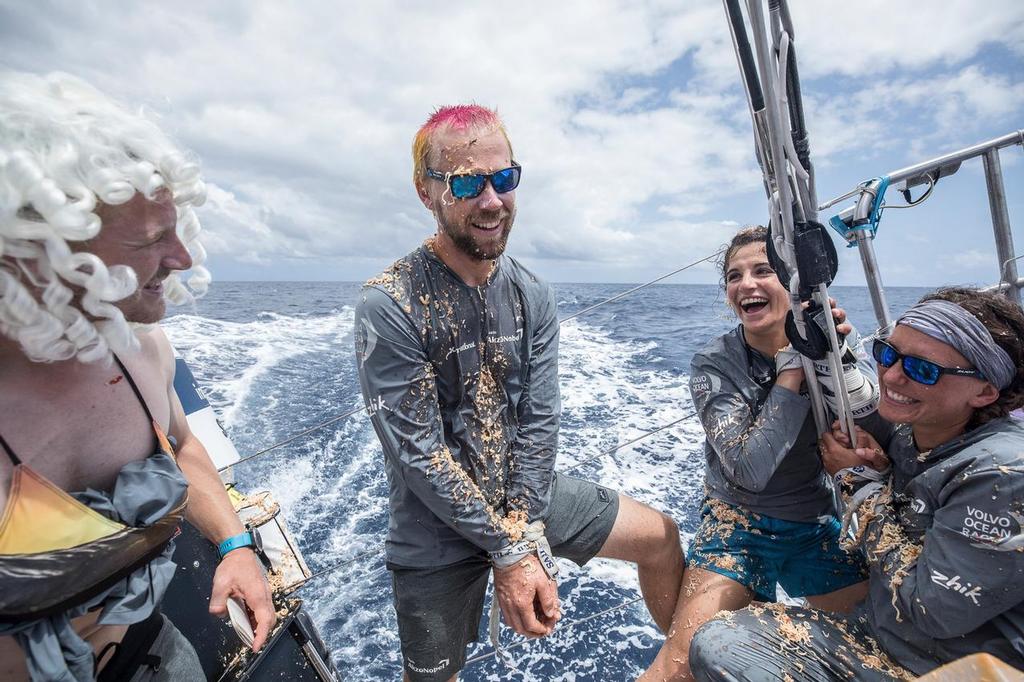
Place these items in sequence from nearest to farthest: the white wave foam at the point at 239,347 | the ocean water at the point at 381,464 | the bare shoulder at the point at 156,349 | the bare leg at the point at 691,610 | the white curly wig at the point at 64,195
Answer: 1. the white curly wig at the point at 64,195
2. the bare shoulder at the point at 156,349
3. the bare leg at the point at 691,610
4. the ocean water at the point at 381,464
5. the white wave foam at the point at 239,347

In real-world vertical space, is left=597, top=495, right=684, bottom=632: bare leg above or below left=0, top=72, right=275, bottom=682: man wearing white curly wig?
below

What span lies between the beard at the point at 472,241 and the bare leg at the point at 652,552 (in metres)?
1.06

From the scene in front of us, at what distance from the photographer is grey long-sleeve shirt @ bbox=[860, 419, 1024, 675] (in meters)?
1.12

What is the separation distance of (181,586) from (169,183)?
1.23 metres

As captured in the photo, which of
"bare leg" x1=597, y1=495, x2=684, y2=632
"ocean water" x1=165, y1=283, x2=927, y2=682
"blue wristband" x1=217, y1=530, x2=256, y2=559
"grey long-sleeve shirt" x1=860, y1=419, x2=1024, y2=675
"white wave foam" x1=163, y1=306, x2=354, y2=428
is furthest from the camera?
"white wave foam" x1=163, y1=306, x2=354, y2=428

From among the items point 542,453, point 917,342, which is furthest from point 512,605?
point 917,342

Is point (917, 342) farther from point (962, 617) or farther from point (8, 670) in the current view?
point (8, 670)

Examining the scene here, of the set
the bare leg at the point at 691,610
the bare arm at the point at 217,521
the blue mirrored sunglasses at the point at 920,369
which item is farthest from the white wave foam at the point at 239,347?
the blue mirrored sunglasses at the point at 920,369

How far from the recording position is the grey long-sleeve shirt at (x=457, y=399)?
1431 mm

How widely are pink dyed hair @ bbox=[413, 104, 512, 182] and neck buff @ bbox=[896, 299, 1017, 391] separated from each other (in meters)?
1.22

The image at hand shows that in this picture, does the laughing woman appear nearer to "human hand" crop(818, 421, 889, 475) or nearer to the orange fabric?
"human hand" crop(818, 421, 889, 475)

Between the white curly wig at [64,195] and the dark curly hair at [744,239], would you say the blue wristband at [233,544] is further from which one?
the dark curly hair at [744,239]

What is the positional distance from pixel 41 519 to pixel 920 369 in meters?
1.89

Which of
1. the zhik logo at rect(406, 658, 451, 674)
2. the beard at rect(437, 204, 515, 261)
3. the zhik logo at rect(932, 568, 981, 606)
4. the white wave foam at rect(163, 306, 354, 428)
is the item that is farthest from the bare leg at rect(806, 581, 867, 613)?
the white wave foam at rect(163, 306, 354, 428)
